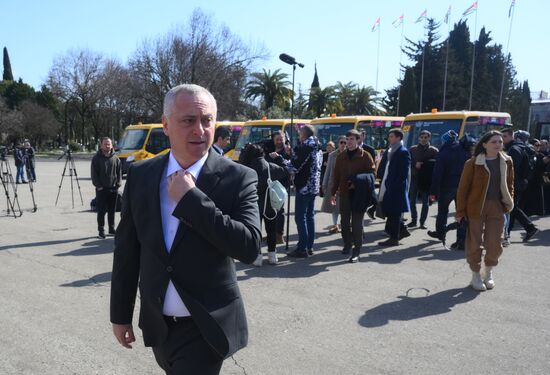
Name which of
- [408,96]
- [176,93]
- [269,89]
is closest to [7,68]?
[269,89]

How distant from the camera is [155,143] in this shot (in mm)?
20422

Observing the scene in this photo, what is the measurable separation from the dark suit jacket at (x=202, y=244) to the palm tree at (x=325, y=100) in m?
46.3

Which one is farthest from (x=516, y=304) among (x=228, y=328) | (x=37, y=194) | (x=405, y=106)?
(x=405, y=106)

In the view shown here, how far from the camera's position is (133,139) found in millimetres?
20828

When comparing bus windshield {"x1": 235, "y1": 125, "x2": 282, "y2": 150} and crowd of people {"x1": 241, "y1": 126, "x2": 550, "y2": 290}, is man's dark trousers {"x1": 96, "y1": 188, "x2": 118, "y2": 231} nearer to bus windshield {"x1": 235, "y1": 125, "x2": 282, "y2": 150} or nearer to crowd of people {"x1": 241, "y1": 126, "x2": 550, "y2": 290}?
crowd of people {"x1": 241, "y1": 126, "x2": 550, "y2": 290}

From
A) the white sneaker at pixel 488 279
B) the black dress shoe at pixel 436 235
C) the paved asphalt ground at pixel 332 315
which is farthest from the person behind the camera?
the black dress shoe at pixel 436 235

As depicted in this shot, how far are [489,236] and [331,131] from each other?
37.1 ft

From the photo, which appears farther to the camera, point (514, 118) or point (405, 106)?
point (514, 118)

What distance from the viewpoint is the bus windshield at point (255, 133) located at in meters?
17.6

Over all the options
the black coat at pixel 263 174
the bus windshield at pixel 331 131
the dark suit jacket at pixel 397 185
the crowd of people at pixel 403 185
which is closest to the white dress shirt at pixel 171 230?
the crowd of people at pixel 403 185

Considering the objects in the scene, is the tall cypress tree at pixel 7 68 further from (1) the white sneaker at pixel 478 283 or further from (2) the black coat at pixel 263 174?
(1) the white sneaker at pixel 478 283

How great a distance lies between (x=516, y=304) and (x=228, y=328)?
4.34 meters

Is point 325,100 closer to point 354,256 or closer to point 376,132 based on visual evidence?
point 376,132

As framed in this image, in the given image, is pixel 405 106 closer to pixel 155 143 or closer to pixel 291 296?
pixel 155 143
